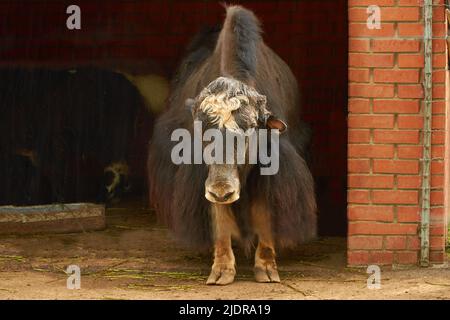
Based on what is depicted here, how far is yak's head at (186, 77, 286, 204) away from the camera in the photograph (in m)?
4.90

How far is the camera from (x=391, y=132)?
576 cm

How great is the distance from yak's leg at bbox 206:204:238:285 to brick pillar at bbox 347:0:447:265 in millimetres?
792

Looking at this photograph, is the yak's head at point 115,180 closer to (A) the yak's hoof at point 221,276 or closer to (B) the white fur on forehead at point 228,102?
(A) the yak's hoof at point 221,276

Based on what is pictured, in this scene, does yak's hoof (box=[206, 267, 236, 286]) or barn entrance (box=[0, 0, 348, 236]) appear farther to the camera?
barn entrance (box=[0, 0, 348, 236])

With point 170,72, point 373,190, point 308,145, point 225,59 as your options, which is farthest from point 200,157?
point 170,72

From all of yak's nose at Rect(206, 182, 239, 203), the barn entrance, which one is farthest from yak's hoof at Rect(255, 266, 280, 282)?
the barn entrance

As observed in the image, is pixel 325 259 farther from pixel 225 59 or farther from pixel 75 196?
pixel 75 196

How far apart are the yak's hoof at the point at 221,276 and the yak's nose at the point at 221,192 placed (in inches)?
26.0

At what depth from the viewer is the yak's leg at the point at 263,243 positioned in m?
5.48

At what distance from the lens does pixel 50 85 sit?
29.5 ft

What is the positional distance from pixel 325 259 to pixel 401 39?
1582 mm

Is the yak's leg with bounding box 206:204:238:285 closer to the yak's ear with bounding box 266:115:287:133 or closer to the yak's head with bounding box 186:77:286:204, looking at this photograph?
the yak's head with bounding box 186:77:286:204

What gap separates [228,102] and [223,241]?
92 centimetres

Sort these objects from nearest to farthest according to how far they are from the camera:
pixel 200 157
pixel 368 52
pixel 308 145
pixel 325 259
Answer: pixel 200 157 < pixel 368 52 < pixel 325 259 < pixel 308 145
